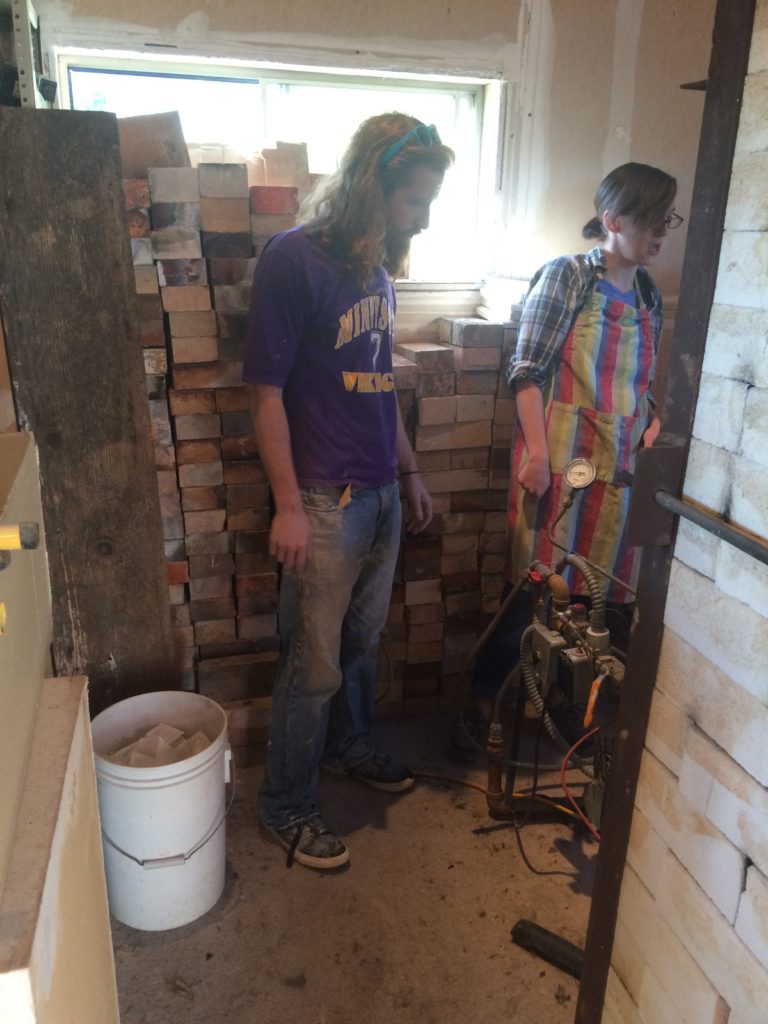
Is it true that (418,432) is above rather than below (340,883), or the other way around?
above

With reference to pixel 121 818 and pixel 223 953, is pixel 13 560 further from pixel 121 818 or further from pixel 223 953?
pixel 223 953

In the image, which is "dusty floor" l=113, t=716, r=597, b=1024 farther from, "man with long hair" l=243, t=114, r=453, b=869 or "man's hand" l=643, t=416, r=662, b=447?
"man's hand" l=643, t=416, r=662, b=447

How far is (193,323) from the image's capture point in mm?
2035

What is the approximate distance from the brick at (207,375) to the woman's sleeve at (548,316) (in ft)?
2.44

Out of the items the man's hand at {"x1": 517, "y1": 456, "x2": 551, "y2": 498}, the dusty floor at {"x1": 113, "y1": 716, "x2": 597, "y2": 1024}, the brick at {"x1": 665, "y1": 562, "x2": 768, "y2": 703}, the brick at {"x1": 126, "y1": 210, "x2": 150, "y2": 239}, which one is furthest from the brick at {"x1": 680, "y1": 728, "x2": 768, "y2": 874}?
the brick at {"x1": 126, "y1": 210, "x2": 150, "y2": 239}

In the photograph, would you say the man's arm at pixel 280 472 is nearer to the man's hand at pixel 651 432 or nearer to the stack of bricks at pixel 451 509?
the stack of bricks at pixel 451 509

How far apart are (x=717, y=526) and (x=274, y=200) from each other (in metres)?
1.49

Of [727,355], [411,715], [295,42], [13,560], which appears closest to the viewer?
[13,560]

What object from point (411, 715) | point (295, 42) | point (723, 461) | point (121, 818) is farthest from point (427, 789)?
point (295, 42)

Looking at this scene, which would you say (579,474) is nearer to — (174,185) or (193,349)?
(193,349)

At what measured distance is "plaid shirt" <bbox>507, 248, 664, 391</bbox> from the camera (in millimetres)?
2107

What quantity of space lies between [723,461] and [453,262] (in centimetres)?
185

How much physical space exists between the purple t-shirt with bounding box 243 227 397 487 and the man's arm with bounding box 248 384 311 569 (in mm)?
47

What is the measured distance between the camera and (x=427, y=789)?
2318mm
